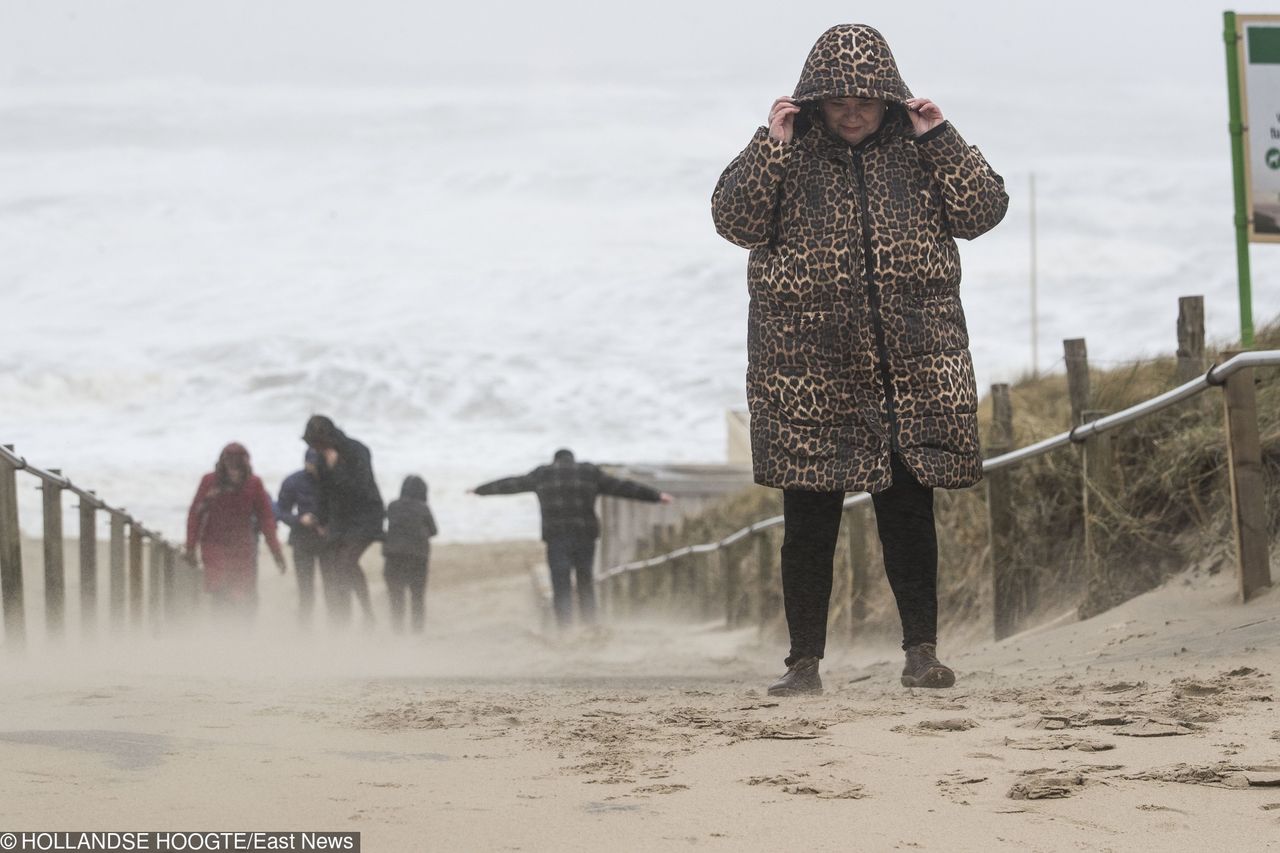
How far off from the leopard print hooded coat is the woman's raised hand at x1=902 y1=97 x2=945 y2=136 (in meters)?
0.03

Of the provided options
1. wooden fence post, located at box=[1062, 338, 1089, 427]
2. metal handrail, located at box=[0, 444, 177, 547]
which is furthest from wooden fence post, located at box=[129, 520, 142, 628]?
wooden fence post, located at box=[1062, 338, 1089, 427]

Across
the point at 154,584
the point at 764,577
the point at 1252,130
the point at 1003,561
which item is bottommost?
the point at 764,577

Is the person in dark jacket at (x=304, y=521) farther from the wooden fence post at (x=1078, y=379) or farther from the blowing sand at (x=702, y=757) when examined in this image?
the blowing sand at (x=702, y=757)

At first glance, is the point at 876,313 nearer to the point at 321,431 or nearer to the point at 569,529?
the point at 321,431

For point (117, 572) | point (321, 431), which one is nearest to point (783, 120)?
point (117, 572)

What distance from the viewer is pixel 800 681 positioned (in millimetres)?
4707

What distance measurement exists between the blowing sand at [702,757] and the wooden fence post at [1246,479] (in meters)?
0.15

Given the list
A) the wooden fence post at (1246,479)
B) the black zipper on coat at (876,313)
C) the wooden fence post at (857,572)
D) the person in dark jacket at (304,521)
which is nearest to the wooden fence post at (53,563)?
the person in dark jacket at (304,521)

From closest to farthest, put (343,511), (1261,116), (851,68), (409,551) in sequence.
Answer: (851,68)
(1261,116)
(343,511)
(409,551)

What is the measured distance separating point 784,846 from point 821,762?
68 centimetres

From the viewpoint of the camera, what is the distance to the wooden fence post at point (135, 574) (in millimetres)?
11023

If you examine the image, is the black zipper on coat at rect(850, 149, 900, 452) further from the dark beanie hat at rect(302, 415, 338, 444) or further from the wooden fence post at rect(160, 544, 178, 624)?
the wooden fence post at rect(160, 544, 178, 624)

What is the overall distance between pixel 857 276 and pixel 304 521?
791cm

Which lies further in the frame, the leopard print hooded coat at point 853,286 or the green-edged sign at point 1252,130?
the green-edged sign at point 1252,130
